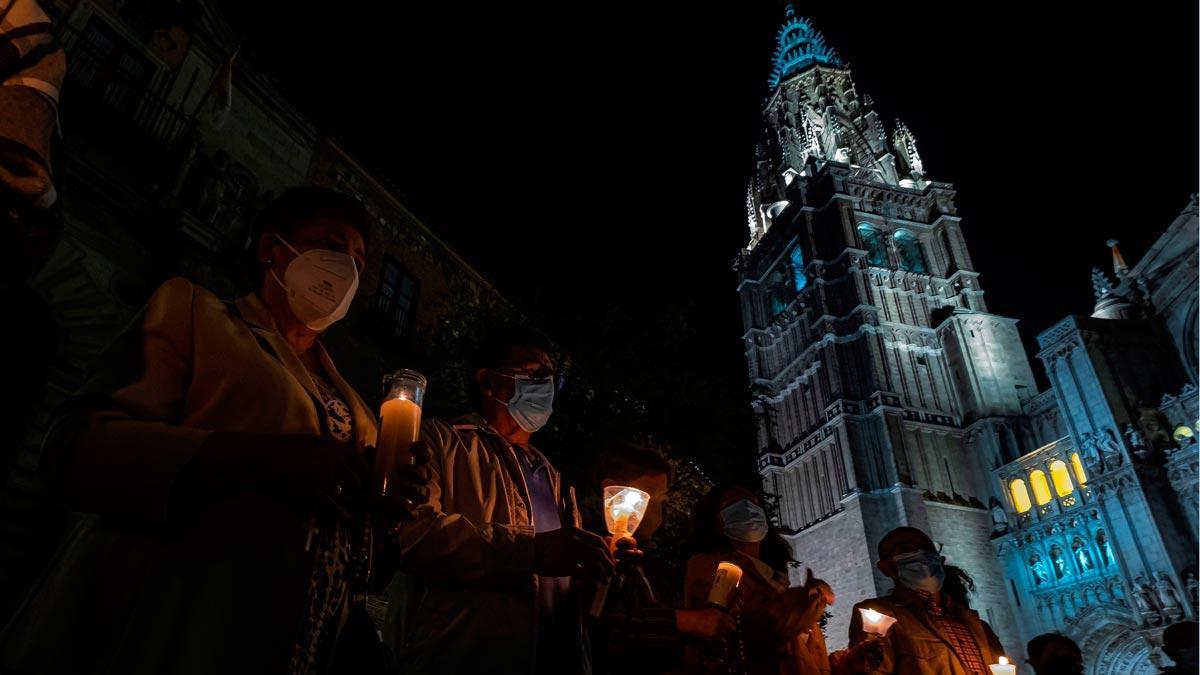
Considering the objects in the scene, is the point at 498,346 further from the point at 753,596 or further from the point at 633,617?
the point at 753,596

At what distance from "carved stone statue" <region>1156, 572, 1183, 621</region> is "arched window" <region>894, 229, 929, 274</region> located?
86.2 ft

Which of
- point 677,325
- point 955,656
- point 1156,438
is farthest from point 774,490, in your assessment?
point 955,656

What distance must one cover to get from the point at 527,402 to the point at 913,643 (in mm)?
3992

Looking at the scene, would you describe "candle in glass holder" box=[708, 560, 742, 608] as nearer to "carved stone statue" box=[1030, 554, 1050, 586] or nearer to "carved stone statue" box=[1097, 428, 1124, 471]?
"carved stone statue" box=[1097, 428, 1124, 471]

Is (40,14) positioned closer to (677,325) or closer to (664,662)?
(664,662)

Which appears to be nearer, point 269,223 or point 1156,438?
point 269,223

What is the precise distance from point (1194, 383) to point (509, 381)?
31.9 meters

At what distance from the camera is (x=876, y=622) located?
427cm

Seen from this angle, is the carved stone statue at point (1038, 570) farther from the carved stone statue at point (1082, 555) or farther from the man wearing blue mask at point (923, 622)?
the man wearing blue mask at point (923, 622)

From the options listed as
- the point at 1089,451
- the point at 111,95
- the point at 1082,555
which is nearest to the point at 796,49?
the point at 1089,451

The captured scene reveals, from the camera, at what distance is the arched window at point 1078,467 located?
2832cm

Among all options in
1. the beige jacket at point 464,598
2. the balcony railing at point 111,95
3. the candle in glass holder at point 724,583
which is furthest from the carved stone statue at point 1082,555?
the balcony railing at point 111,95

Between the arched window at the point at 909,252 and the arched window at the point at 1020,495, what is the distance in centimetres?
1666

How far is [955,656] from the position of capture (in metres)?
5.09
